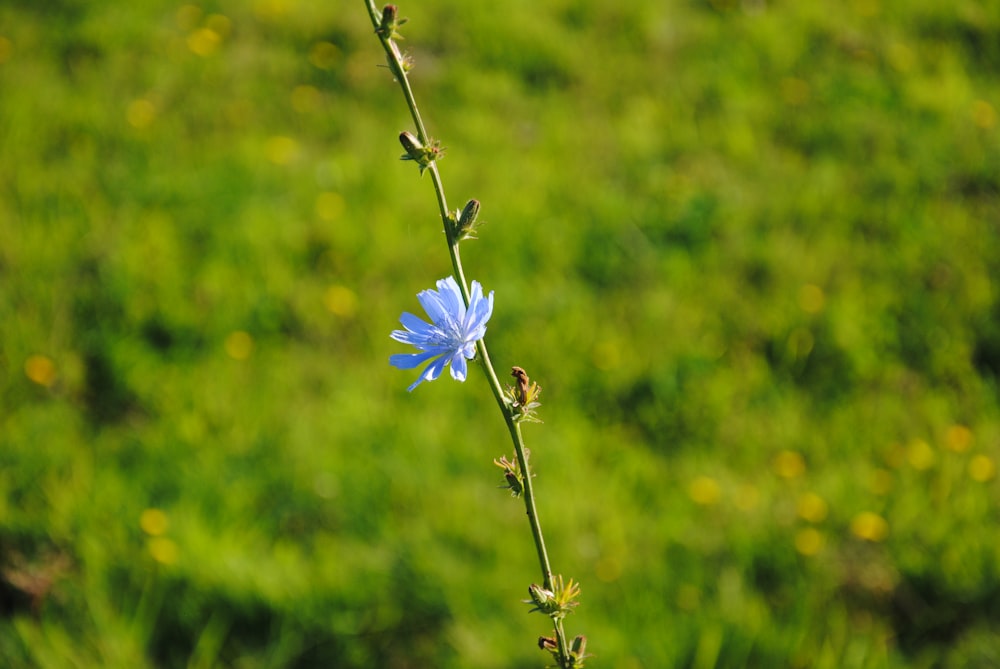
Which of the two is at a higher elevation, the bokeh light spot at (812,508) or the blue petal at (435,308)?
the blue petal at (435,308)

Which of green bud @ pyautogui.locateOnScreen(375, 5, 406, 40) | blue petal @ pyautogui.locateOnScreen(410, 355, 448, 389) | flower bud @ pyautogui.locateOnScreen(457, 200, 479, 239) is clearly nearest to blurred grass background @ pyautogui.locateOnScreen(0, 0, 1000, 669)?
blue petal @ pyautogui.locateOnScreen(410, 355, 448, 389)

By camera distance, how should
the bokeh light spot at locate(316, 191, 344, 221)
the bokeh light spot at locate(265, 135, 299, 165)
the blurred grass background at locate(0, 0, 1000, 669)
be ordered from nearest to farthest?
the blurred grass background at locate(0, 0, 1000, 669), the bokeh light spot at locate(316, 191, 344, 221), the bokeh light spot at locate(265, 135, 299, 165)

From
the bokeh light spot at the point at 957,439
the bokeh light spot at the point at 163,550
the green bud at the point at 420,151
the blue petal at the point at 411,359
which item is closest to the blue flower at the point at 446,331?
the blue petal at the point at 411,359

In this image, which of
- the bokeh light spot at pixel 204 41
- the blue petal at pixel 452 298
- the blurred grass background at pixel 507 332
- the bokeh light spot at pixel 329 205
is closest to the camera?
the blue petal at pixel 452 298

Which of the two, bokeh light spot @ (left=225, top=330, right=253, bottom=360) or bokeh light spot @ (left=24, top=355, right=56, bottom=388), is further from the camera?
bokeh light spot @ (left=225, top=330, right=253, bottom=360)

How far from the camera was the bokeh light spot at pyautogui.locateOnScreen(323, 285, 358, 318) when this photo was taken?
3.54m

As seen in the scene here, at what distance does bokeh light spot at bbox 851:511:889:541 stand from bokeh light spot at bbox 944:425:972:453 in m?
0.43

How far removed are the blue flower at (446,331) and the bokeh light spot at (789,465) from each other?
7.22ft

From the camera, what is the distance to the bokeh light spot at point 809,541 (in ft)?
9.17

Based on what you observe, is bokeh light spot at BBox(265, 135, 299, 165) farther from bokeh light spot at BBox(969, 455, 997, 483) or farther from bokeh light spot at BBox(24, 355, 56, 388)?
bokeh light spot at BBox(969, 455, 997, 483)

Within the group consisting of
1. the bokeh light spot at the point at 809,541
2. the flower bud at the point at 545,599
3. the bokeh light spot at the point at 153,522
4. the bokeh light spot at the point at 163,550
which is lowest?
the bokeh light spot at the point at 163,550

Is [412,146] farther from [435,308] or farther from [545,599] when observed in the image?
[545,599]

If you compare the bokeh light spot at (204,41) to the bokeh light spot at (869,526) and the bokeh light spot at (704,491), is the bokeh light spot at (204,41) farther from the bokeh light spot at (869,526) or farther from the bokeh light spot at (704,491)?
the bokeh light spot at (869,526)

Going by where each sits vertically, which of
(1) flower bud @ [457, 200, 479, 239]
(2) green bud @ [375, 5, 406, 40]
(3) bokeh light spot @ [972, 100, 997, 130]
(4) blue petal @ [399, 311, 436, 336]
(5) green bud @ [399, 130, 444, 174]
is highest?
(3) bokeh light spot @ [972, 100, 997, 130]
